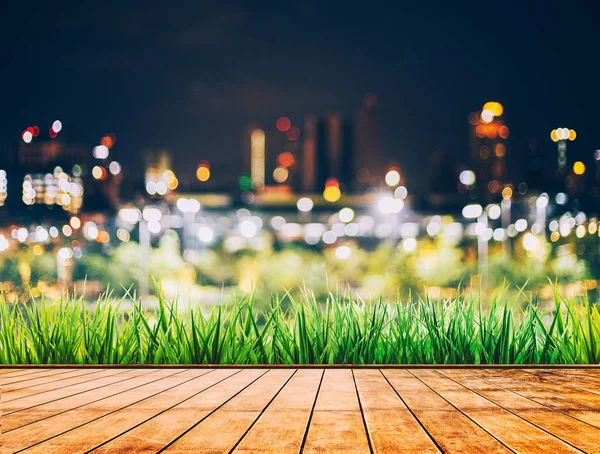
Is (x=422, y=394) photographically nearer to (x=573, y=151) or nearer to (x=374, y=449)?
(x=374, y=449)

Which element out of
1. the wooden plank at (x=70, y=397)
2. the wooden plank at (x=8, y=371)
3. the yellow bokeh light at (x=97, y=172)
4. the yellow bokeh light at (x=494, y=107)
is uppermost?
the yellow bokeh light at (x=494, y=107)

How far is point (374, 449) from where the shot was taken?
2709 mm

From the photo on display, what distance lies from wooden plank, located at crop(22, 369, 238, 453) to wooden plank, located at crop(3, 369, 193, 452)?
61mm

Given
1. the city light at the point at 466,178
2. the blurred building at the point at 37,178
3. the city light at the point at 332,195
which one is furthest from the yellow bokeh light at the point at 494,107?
the blurred building at the point at 37,178

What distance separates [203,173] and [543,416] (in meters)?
178

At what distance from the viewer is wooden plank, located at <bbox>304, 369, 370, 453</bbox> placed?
9.05ft

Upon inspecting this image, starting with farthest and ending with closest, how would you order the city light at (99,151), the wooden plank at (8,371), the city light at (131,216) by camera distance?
the city light at (99,151)
the city light at (131,216)
the wooden plank at (8,371)

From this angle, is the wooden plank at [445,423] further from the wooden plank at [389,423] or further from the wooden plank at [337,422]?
the wooden plank at [337,422]

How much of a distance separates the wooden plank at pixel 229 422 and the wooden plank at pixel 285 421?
0.05m

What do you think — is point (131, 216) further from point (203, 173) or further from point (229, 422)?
point (229, 422)

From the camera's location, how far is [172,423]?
317cm

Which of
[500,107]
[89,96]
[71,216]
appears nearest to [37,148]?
[71,216]

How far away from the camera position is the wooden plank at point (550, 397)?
3.34m

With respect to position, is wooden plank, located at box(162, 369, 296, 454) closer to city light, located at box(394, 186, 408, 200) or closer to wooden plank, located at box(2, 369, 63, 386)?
wooden plank, located at box(2, 369, 63, 386)
